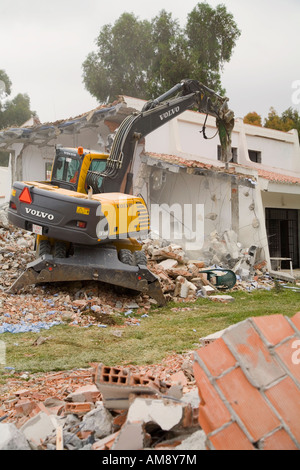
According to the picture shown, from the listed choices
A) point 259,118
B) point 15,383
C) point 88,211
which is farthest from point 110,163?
point 259,118

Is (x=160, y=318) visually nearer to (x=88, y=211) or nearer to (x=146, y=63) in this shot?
(x=88, y=211)

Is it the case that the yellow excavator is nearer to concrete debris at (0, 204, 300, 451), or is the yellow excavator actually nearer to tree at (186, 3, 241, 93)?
concrete debris at (0, 204, 300, 451)

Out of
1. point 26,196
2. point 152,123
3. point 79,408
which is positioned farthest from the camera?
point 152,123

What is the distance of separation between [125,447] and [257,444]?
2.63 feet

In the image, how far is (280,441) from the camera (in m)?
2.75

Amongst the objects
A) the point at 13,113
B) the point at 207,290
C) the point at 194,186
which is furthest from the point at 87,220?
the point at 13,113

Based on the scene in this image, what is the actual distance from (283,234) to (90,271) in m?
13.0

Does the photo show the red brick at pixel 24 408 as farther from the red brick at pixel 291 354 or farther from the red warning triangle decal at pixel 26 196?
the red warning triangle decal at pixel 26 196

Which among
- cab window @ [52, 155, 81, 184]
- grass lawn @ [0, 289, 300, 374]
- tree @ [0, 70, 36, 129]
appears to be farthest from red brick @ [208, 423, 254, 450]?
tree @ [0, 70, 36, 129]

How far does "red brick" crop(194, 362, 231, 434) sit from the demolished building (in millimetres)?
11770

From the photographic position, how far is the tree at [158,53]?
3328cm

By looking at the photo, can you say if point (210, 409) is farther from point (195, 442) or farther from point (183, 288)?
point (183, 288)

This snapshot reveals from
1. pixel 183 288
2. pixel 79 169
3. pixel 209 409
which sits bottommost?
pixel 183 288

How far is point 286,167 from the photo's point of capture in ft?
81.2
